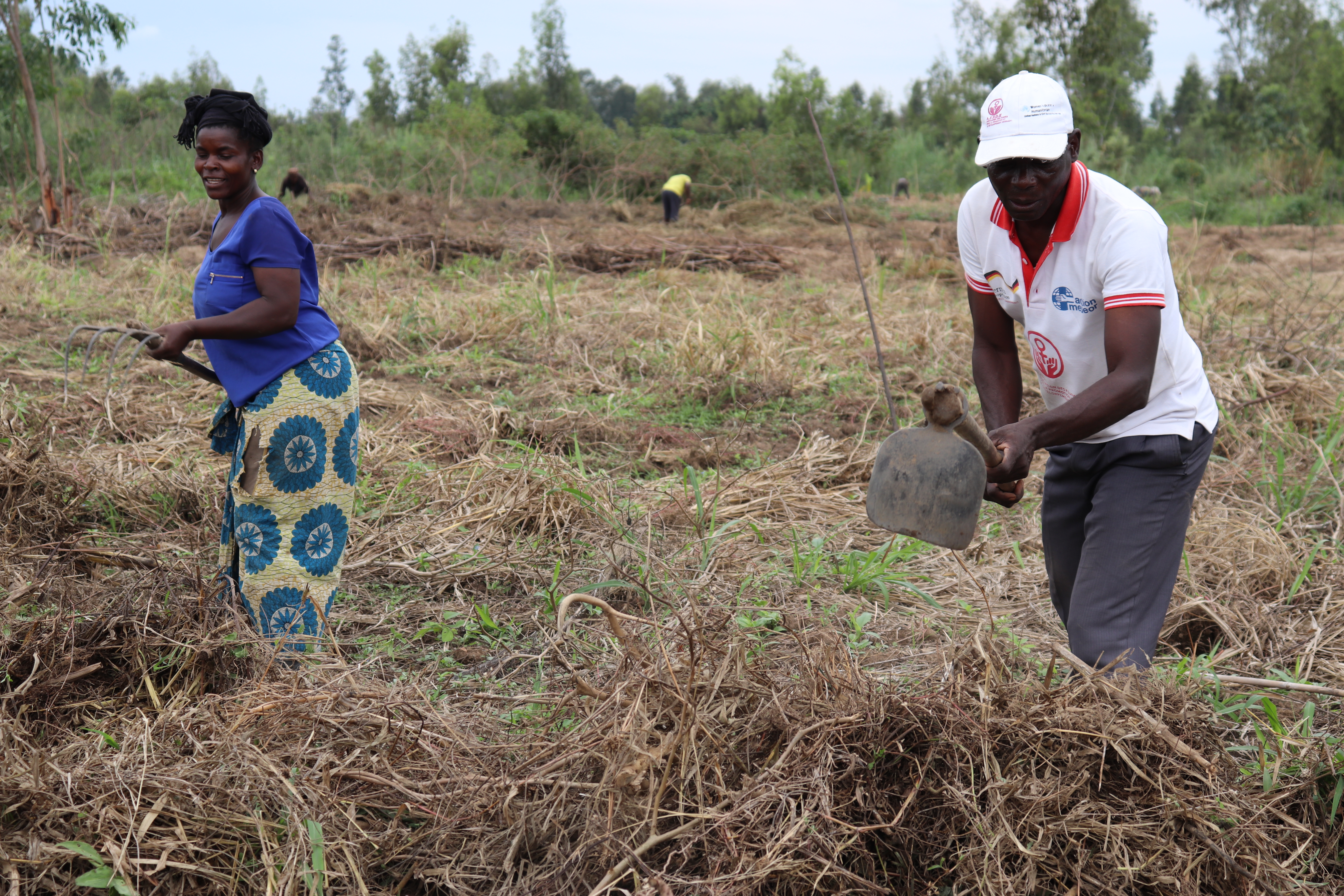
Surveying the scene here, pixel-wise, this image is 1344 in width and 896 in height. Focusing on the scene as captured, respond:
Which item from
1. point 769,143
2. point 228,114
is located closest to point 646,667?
point 228,114

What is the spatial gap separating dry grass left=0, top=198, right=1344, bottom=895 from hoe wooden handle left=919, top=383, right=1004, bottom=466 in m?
0.33

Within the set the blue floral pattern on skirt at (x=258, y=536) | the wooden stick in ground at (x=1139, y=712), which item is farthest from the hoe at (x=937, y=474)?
the blue floral pattern on skirt at (x=258, y=536)

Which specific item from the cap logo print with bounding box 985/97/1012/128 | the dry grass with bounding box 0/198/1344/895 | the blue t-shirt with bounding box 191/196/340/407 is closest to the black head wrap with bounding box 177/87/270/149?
the blue t-shirt with bounding box 191/196/340/407

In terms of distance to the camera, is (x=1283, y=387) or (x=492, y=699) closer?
(x=492, y=699)

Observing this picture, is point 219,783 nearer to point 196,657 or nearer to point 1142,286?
point 196,657

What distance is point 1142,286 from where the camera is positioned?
73.0 inches

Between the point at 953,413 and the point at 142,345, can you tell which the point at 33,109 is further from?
the point at 953,413

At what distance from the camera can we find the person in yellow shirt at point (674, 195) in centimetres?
1241

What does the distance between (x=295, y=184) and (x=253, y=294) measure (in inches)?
406

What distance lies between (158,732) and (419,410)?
2.82 m

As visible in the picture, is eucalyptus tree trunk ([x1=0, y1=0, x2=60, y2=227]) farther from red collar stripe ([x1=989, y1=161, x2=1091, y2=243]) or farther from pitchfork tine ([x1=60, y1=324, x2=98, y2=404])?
red collar stripe ([x1=989, y1=161, x2=1091, y2=243])

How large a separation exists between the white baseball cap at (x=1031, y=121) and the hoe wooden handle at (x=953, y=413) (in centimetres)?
47

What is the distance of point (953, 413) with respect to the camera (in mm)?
1659

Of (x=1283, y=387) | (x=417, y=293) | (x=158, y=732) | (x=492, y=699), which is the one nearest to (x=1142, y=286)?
(x=492, y=699)
